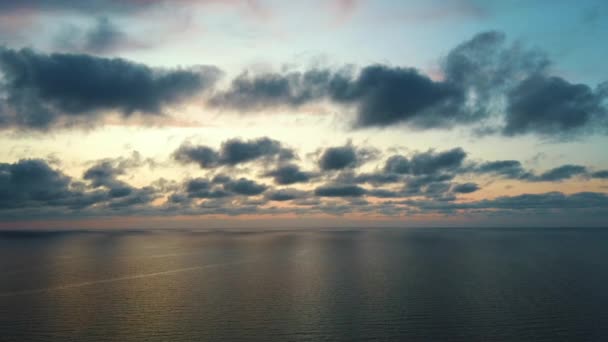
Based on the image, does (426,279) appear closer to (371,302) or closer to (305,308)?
(371,302)

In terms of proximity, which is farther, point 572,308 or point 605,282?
point 605,282

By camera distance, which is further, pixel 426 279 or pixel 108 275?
pixel 108 275

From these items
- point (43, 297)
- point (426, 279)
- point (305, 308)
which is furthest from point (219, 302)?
point (426, 279)

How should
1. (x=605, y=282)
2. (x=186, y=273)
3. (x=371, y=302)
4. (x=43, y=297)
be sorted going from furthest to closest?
(x=186, y=273)
(x=605, y=282)
(x=43, y=297)
(x=371, y=302)

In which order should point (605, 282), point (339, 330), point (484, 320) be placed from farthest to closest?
point (605, 282), point (484, 320), point (339, 330)

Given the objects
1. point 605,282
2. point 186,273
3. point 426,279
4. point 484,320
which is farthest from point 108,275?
point 605,282

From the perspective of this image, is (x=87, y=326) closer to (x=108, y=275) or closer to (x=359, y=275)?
(x=108, y=275)

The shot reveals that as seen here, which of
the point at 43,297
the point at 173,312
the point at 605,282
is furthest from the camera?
the point at 605,282
